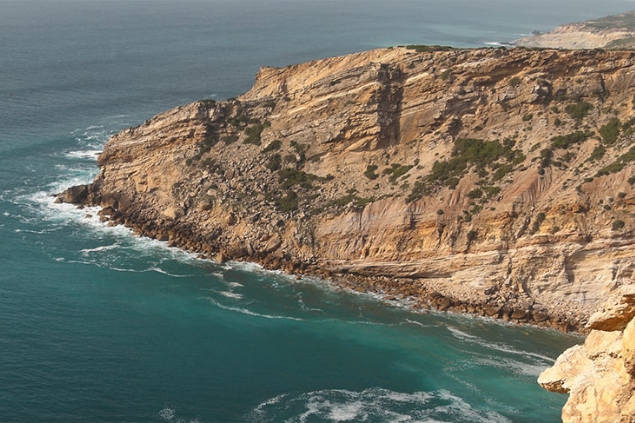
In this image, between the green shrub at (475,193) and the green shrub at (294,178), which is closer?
the green shrub at (475,193)

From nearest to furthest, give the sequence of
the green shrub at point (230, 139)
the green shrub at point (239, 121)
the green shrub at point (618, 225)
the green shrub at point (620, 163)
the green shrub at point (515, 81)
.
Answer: the green shrub at point (618, 225) → the green shrub at point (620, 163) → the green shrub at point (515, 81) → the green shrub at point (230, 139) → the green shrub at point (239, 121)

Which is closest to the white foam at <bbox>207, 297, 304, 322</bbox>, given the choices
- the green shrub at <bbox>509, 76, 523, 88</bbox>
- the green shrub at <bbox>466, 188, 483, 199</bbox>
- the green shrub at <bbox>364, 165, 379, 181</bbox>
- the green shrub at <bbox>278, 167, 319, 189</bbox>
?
the green shrub at <bbox>278, 167, 319, 189</bbox>

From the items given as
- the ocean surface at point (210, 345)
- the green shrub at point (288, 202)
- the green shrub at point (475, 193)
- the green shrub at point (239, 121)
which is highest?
the green shrub at point (239, 121)

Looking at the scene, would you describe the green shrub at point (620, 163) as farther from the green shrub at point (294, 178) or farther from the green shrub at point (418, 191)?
the green shrub at point (294, 178)

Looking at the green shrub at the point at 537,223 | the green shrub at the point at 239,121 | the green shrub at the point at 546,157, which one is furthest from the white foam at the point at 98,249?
the green shrub at the point at 546,157

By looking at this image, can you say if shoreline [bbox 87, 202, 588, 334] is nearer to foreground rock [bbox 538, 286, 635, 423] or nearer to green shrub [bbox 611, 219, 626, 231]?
green shrub [bbox 611, 219, 626, 231]

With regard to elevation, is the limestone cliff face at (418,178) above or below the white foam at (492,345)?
above

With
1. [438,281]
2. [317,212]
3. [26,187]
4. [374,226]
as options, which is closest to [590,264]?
[438,281]

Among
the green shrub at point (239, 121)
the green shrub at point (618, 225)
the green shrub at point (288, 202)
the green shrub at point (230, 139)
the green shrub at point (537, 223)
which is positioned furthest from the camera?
the green shrub at point (239, 121)
